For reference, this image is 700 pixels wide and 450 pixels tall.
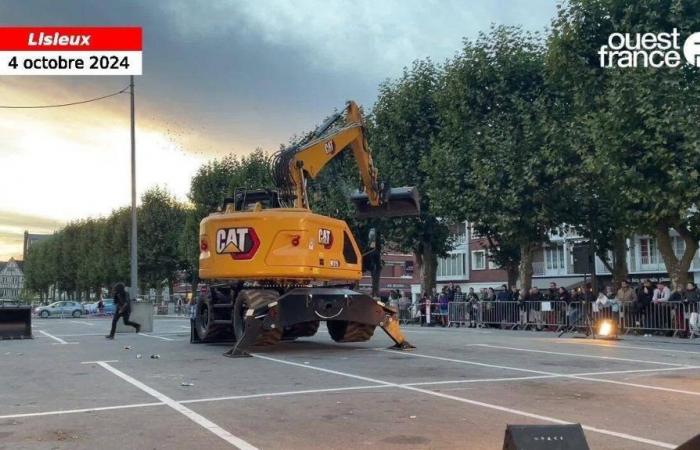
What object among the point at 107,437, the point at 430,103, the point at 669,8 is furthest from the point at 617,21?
the point at 107,437

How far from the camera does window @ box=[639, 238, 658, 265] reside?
53031mm

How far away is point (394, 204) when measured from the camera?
17391mm

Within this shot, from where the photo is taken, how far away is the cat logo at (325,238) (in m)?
15.6

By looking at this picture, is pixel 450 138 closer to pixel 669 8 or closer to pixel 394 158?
pixel 394 158

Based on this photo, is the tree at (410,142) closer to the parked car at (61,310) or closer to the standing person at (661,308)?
the standing person at (661,308)

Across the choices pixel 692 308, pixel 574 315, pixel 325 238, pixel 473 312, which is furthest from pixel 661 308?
pixel 325 238

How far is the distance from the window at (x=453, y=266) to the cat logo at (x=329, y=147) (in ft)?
172

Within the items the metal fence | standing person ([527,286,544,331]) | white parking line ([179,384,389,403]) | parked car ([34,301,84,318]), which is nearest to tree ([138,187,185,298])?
parked car ([34,301,84,318])

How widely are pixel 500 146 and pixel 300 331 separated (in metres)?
13.3

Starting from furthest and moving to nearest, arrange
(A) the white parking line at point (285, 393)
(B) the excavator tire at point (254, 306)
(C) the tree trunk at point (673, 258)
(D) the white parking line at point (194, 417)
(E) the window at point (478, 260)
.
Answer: (E) the window at point (478, 260), (C) the tree trunk at point (673, 258), (B) the excavator tire at point (254, 306), (A) the white parking line at point (285, 393), (D) the white parking line at point (194, 417)

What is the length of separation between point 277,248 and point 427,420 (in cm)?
802

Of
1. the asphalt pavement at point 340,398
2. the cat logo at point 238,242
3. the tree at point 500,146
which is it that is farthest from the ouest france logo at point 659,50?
the cat logo at point 238,242

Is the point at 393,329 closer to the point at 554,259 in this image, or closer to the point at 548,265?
the point at 554,259

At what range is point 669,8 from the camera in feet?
73.1
